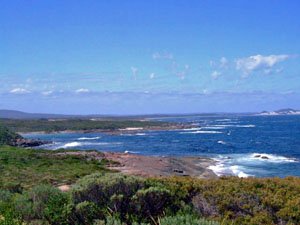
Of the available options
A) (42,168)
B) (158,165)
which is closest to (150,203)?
(42,168)

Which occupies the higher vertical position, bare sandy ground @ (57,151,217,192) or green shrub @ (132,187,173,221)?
green shrub @ (132,187,173,221)

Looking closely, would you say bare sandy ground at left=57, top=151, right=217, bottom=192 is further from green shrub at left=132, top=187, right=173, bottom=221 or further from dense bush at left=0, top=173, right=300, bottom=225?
green shrub at left=132, top=187, right=173, bottom=221

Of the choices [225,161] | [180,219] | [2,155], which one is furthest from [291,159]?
[180,219]

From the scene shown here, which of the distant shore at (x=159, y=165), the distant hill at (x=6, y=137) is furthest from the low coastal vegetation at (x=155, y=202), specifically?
the distant hill at (x=6, y=137)

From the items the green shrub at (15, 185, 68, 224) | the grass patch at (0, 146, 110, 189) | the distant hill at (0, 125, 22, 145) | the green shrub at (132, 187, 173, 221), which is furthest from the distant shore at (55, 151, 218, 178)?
the distant hill at (0, 125, 22, 145)

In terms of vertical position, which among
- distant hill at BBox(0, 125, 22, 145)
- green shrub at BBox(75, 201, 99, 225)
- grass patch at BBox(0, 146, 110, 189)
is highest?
green shrub at BBox(75, 201, 99, 225)

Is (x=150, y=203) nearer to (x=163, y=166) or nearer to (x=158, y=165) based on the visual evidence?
(x=163, y=166)

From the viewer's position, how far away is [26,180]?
33.7 meters

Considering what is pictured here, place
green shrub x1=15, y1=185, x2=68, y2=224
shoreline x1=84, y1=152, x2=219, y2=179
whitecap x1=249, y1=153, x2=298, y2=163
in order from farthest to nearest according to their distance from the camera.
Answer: whitecap x1=249, y1=153, x2=298, y2=163
shoreline x1=84, y1=152, x2=219, y2=179
green shrub x1=15, y1=185, x2=68, y2=224

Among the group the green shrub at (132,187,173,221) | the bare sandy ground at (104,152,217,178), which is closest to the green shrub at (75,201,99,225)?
the green shrub at (132,187,173,221)

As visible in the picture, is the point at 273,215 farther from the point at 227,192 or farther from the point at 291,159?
the point at 291,159

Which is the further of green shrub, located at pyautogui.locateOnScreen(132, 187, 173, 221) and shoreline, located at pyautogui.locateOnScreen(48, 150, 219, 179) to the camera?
shoreline, located at pyautogui.locateOnScreen(48, 150, 219, 179)

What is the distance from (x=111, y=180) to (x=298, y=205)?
5.20 meters

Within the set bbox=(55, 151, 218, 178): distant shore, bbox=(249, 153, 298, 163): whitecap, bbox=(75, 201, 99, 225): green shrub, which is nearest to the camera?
bbox=(75, 201, 99, 225): green shrub
